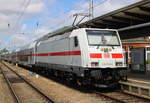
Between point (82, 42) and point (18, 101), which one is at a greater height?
point (82, 42)

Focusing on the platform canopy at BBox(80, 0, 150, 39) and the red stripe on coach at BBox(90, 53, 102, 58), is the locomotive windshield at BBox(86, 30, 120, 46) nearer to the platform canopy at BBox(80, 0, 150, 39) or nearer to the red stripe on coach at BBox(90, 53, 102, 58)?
the red stripe on coach at BBox(90, 53, 102, 58)

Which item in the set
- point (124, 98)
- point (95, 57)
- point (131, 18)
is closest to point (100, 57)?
point (95, 57)

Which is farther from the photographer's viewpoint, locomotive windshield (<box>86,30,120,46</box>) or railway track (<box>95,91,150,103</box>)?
locomotive windshield (<box>86,30,120,46</box>)

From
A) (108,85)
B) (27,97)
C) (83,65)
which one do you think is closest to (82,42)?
(83,65)

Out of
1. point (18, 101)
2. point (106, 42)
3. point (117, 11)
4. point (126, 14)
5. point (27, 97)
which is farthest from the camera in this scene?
point (126, 14)

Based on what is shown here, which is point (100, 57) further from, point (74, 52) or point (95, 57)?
point (74, 52)

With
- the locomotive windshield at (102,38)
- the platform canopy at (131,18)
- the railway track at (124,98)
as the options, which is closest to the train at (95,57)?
the locomotive windshield at (102,38)

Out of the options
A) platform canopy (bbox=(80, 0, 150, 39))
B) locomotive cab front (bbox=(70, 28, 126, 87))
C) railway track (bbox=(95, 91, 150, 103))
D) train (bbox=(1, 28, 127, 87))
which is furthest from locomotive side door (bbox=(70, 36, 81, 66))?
platform canopy (bbox=(80, 0, 150, 39))

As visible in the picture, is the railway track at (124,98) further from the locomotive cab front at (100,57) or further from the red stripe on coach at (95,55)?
the red stripe on coach at (95,55)

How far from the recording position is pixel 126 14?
48.9ft

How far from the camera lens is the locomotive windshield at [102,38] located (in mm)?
12751

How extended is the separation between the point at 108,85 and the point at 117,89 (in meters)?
1.57

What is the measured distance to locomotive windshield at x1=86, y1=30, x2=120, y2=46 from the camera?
41.8ft

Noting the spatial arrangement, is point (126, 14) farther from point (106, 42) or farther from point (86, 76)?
point (86, 76)
